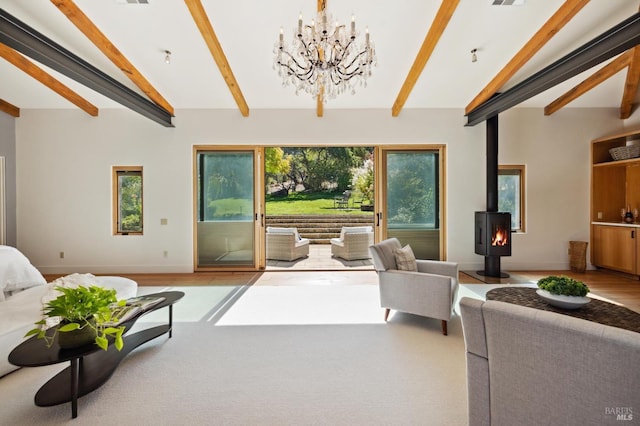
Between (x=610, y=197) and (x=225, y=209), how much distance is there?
726 cm

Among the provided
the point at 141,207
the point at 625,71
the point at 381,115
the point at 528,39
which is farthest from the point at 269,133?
the point at 625,71

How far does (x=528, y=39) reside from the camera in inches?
144

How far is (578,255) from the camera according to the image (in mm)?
5309

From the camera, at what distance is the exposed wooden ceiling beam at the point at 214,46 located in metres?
3.05

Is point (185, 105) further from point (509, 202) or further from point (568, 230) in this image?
point (568, 230)

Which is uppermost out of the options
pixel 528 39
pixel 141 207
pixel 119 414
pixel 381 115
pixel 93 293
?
pixel 528 39

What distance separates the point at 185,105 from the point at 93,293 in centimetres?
439

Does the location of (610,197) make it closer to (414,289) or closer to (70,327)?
(414,289)

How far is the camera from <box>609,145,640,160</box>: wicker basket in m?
4.79

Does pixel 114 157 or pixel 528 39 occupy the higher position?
pixel 528 39

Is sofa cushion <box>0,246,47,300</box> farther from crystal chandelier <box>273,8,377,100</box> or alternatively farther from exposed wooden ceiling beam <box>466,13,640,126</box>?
exposed wooden ceiling beam <box>466,13,640,126</box>

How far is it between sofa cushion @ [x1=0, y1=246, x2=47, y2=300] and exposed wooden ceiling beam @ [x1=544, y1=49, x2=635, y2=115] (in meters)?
8.09

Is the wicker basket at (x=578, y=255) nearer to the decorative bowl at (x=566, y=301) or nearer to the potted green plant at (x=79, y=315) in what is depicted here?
the decorative bowl at (x=566, y=301)

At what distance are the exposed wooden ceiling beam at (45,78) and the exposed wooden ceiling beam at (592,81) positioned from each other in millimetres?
8441
